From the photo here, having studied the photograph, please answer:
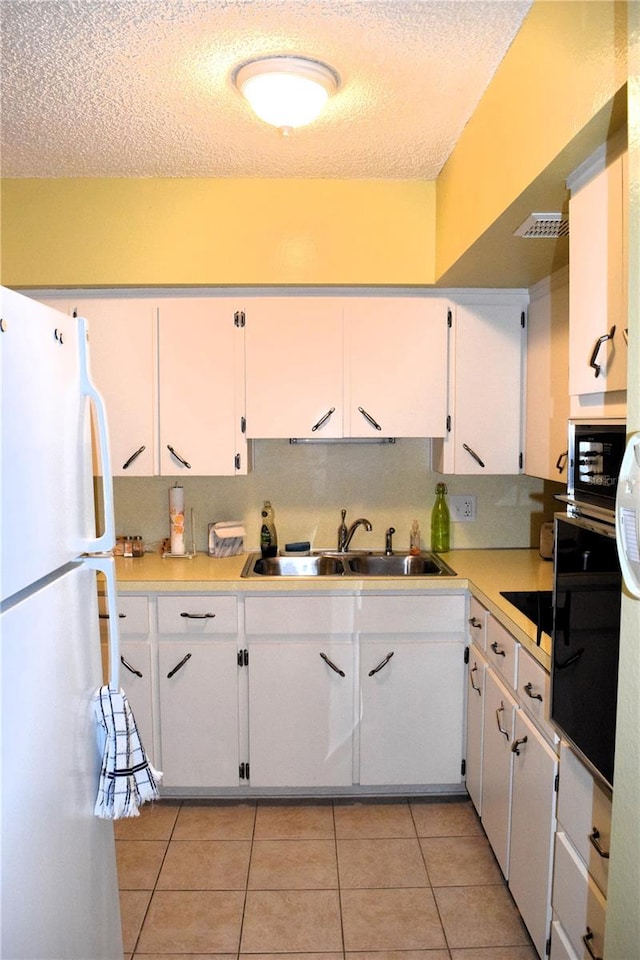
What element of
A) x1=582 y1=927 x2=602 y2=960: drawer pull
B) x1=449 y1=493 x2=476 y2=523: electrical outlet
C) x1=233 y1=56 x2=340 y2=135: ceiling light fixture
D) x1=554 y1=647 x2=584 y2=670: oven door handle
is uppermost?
x1=233 y1=56 x2=340 y2=135: ceiling light fixture

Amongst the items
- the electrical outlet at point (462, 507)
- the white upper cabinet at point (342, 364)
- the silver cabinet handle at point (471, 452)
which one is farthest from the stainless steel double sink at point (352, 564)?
the white upper cabinet at point (342, 364)

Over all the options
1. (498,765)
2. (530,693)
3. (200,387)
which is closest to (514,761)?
(498,765)

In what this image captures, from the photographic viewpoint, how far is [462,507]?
3215 mm

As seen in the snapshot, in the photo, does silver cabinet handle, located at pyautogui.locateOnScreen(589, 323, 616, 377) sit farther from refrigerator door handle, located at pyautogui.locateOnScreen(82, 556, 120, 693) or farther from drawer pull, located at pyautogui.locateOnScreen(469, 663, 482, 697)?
drawer pull, located at pyautogui.locateOnScreen(469, 663, 482, 697)

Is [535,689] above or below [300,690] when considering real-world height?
above

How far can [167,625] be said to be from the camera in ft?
8.68

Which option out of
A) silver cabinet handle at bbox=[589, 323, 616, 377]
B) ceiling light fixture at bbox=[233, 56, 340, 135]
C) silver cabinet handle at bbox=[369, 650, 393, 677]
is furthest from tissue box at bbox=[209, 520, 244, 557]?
silver cabinet handle at bbox=[589, 323, 616, 377]

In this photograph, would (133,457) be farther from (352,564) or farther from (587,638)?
(587,638)

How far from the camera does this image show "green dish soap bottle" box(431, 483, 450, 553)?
3.14 meters

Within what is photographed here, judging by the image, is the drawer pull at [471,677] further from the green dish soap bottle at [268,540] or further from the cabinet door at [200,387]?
the cabinet door at [200,387]

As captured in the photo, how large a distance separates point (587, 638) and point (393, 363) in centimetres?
166

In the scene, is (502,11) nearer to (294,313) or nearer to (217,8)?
(217,8)

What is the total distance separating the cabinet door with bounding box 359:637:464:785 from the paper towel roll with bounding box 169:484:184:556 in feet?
3.16

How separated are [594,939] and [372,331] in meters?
2.16
